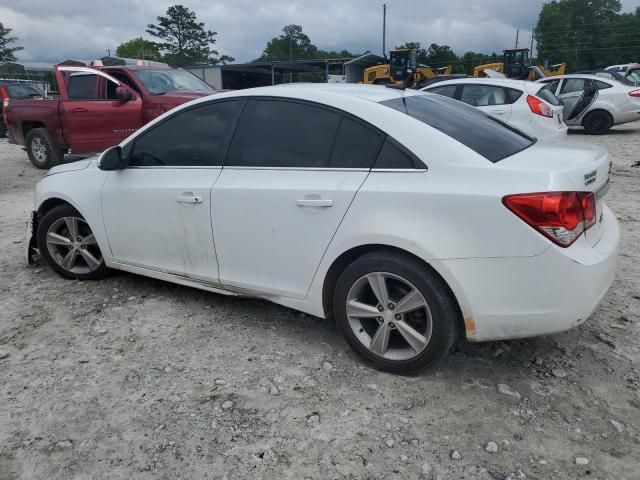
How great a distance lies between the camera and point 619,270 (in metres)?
4.36

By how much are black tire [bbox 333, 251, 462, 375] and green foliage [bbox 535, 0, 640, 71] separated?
75257 mm

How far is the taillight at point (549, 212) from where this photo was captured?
2.49 metres

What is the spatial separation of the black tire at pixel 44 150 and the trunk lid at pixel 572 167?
9274 mm

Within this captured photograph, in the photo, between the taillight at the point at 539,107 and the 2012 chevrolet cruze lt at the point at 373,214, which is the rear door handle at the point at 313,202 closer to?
the 2012 chevrolet cruze lt at the point at 373,214

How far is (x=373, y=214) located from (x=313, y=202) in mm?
368

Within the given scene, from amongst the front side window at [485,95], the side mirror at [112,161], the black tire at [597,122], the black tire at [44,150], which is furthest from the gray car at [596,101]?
the side mirror at [112,161]

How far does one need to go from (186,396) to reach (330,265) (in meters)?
1.05

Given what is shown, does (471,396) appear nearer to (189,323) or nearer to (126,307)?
(189,323)

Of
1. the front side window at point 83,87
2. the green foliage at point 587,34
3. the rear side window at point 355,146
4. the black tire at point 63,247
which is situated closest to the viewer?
the rear side window at point 355,146

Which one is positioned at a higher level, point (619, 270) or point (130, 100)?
point (130, 100)

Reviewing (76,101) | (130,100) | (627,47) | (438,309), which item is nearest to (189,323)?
(438,309)

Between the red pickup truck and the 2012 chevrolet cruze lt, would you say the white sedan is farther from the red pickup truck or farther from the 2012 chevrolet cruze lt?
the 2012 chevrolet cruze lt

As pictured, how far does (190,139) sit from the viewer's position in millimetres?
3650

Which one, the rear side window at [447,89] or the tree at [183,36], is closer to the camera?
the rear side window at [447,89]
